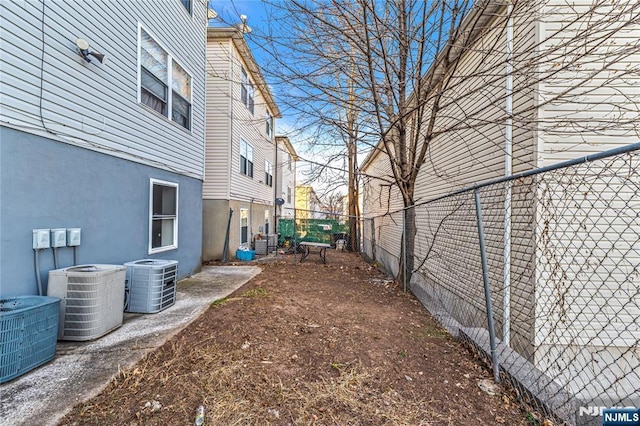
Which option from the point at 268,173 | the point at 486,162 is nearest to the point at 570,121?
the point at 486,162

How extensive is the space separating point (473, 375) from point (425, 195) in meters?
6.02

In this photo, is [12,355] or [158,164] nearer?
[12,355]

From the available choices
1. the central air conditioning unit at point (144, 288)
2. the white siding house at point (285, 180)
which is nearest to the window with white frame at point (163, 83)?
the central air conditioning unit at point (144, 288)

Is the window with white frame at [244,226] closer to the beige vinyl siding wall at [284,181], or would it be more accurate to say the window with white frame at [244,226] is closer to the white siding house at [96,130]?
the white siding house at [96,130]

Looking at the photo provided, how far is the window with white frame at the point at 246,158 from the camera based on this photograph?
37.6ft

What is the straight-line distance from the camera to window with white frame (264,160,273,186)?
15.0 m

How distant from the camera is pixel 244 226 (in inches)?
461

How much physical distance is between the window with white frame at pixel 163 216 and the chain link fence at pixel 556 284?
4.99m

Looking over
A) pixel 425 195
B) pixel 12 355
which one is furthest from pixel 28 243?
pixel 425 195

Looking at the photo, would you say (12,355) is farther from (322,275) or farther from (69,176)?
(322,275)

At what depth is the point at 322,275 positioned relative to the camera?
758cm

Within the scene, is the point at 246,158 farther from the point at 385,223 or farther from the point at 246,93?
the point at 385,223

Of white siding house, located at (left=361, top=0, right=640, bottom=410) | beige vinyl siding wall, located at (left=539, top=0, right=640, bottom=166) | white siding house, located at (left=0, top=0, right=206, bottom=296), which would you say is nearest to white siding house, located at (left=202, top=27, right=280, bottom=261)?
white siding house, located at (left=0, top=0, right=206, bottom=296)

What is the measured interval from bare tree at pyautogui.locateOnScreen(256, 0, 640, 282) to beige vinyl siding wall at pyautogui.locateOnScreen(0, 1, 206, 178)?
239 cm
